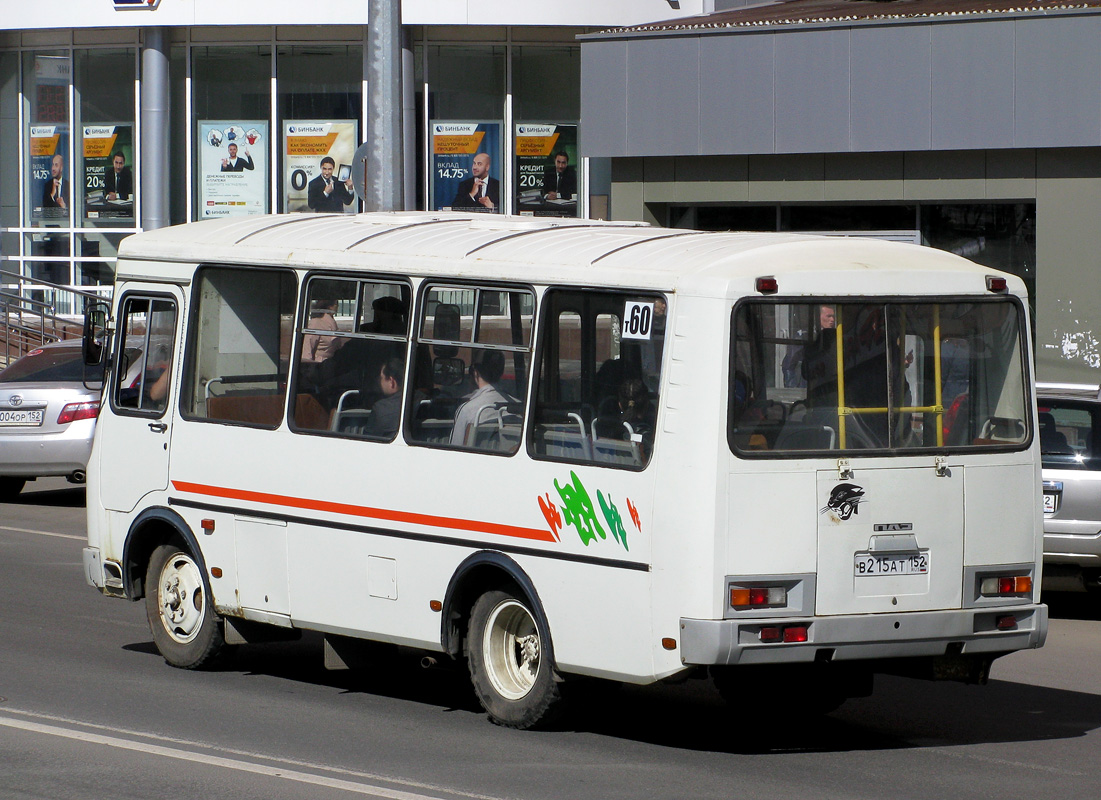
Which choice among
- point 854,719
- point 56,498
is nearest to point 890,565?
point 854,719

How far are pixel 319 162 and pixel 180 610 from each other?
757 inches

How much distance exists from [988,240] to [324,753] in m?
14.5

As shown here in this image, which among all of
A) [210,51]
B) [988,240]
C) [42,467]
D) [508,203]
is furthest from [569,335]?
[210,51]

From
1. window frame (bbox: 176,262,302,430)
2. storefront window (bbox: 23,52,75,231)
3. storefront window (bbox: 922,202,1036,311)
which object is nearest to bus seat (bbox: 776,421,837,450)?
window frame (bbox: 176,262,302,430)

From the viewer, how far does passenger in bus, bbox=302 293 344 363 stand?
9.03 m

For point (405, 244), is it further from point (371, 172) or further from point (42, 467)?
point (42, 467)

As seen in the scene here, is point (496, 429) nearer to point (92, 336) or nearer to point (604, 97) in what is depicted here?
point (92, 336)

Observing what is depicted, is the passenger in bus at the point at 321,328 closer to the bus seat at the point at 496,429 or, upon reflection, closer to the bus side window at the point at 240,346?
the bus side window at the point at 240,346

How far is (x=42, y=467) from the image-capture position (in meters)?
16.8

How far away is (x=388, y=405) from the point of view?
28.4 feet

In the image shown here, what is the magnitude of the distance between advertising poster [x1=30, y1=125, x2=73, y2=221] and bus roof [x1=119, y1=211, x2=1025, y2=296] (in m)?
21.0

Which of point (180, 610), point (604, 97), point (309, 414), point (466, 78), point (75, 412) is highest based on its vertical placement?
point (466, 78)

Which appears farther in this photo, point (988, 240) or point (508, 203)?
point (508, 203)

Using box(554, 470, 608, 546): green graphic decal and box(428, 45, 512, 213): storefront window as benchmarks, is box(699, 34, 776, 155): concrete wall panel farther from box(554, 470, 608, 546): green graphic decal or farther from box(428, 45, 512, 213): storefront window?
box(554, 470, 608, 546): green graphic decal
